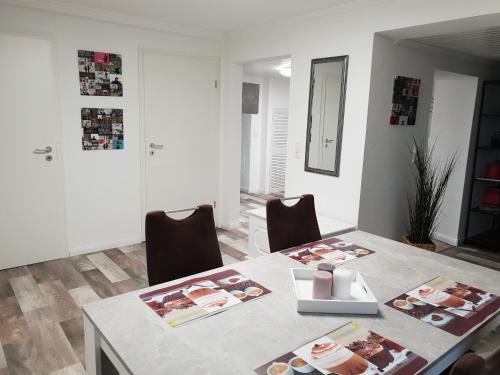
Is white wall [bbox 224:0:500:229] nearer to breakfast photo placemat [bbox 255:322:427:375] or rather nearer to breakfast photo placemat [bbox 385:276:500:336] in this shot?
breakfast photo placemat [bbox 385:276:500:336]

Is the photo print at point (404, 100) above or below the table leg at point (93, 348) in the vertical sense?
above

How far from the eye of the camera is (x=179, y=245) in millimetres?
1975

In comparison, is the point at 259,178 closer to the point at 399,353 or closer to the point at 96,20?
the point at 96,20

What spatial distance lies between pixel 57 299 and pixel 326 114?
273 centimetres

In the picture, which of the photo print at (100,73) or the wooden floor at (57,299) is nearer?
the wooden floor at (57,299)

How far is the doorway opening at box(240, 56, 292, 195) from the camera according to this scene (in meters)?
6.76

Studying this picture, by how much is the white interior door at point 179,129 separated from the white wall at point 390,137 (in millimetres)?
2133

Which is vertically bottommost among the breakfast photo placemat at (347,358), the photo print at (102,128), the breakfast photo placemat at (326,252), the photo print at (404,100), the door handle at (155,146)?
the breakfast photo placemat at (347,358)

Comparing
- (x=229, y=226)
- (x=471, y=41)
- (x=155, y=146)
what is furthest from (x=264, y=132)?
(x=471, y=41)

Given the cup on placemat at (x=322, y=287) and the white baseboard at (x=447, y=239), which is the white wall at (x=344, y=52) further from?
the white baseboard at (x=447, y=239)

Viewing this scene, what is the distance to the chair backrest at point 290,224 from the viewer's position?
91.4 inches

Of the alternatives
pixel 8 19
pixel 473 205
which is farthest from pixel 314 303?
pixel 473 205

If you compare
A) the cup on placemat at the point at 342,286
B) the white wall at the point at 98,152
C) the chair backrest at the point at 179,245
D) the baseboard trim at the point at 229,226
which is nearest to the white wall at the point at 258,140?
the baseboard trim at the point at 229,226

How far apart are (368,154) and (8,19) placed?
3.28m
